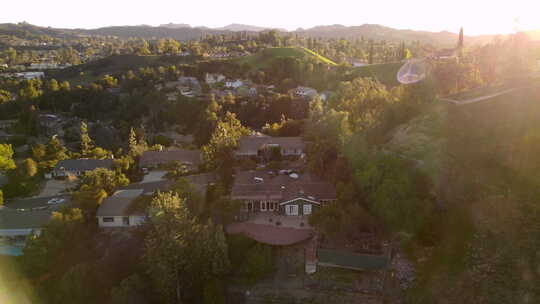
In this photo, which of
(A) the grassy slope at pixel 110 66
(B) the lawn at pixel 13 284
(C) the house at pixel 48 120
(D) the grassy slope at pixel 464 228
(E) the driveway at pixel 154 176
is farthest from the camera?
(A) the grassy slope at pixel 110 66

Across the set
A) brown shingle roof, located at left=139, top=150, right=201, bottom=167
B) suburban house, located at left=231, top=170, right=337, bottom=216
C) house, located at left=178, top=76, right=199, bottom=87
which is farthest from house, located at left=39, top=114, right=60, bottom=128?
suburban house, located at left=231, top=170, right=337, bottom=216

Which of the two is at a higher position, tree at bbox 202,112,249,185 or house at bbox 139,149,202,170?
tree at bbox 202,112,249,185

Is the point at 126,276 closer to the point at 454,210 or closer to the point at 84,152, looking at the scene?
the point at 454,210

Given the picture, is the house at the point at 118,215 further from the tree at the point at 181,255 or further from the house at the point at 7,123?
the house at the point at 7,123

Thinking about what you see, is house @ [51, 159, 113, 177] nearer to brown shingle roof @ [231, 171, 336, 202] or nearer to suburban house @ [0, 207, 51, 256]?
suburban house @ [0, 207, 51, 256]

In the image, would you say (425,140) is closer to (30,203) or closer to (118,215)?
(118,215)

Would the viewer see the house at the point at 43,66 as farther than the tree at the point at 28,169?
Yes

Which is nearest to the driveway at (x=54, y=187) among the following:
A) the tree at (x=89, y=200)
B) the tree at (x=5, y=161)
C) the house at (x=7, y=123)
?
the tree at (x=5, y=161)
